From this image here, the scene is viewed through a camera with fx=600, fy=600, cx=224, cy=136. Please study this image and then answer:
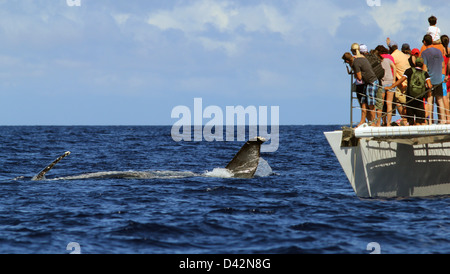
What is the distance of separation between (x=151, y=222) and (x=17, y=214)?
10.6ft

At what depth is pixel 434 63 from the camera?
14141 millimetres

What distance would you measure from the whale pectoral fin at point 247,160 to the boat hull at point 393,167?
439 centimetres

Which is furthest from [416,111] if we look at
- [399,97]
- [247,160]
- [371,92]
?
[247,160]

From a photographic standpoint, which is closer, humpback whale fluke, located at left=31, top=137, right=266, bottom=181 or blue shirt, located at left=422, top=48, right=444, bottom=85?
blue shirt, located at left=422, top=48, right=444, bottom=85

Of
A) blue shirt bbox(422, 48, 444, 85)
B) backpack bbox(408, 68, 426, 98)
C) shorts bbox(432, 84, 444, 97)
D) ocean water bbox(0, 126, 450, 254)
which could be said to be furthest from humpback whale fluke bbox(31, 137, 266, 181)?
blue shirt bbox(422, 48, 444, 85)

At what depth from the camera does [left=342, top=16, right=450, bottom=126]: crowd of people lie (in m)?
14.2

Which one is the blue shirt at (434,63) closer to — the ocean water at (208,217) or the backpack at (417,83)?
the backpack at (417,83)

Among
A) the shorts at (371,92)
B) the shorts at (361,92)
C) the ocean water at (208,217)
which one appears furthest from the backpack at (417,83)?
the ocean water at (208,217)

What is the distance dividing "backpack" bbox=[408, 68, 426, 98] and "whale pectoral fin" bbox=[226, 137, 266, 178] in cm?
538

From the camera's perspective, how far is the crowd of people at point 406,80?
560 inches

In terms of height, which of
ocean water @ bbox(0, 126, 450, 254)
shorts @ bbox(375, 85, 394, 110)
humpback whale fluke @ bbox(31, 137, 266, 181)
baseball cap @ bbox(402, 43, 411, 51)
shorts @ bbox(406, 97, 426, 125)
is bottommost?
ocean water @ bbox(0, 126, 450, 254)

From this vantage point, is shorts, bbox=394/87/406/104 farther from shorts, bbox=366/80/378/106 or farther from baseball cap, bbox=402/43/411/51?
baseball cap, bbox=402/43/411/51

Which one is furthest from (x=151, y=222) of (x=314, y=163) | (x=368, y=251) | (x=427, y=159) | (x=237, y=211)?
(x=314, y=163)

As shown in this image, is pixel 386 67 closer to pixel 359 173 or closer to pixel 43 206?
pixel 359 173
